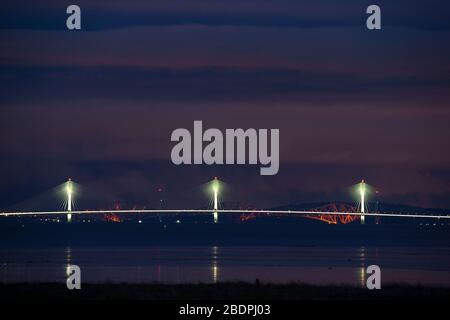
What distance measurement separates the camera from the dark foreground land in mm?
22031

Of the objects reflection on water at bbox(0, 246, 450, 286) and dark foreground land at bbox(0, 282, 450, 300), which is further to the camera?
reflection on water at bbox(0, 246, 450, 286)

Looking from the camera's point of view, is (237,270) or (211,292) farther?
(237,270)

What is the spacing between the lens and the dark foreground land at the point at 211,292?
72.3 feet

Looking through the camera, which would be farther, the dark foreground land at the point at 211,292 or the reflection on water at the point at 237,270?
the reflection on water at the point at 237,270

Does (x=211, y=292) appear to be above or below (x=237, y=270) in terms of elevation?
below

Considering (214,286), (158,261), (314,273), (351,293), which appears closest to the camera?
(351,293)

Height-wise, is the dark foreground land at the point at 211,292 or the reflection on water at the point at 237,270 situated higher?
the reflection on water at the point at 237,270

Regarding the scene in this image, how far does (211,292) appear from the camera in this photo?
23109 millimetres

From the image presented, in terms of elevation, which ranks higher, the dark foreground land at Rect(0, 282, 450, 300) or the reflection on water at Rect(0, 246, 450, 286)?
the reflection on water at Rect(0, 246, 450, 286)
